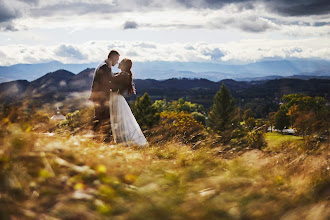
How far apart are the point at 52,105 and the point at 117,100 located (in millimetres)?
2831

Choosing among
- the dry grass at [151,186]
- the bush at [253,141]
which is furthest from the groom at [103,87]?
the dry grass at [151,186]

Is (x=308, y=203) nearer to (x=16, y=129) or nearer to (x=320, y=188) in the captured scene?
(x=320, y=188)

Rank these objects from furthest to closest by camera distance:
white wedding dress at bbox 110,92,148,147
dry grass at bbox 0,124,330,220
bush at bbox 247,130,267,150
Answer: white wedding dress at bbox 110,92,148,147
bush at bbox 247,130,267,150
dry grass at bbox 0,124,330,220

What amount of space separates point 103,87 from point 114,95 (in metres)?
0.38

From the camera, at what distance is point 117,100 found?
8.12 meters

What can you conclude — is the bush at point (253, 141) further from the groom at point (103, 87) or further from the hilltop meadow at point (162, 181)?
the groom at point (103, 87)

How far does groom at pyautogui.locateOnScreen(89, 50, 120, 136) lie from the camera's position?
797cm

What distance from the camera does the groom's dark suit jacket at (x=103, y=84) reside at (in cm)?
796

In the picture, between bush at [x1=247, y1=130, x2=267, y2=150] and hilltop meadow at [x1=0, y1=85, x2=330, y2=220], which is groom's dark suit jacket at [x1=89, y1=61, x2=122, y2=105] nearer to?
hilltop meadow at [x1=0, y1=85, x2=330, y2=220]

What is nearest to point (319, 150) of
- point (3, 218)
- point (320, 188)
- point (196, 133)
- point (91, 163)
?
point (320, 188)

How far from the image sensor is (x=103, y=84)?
26.5ft

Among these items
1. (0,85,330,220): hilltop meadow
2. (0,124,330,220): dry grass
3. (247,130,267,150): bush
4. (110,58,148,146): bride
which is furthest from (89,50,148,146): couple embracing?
(0,124,330,220): dry grass

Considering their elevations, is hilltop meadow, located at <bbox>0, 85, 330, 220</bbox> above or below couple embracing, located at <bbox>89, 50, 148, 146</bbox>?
below

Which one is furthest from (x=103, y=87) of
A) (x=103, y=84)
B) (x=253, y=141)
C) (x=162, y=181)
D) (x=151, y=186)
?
(x=151, y=186)
